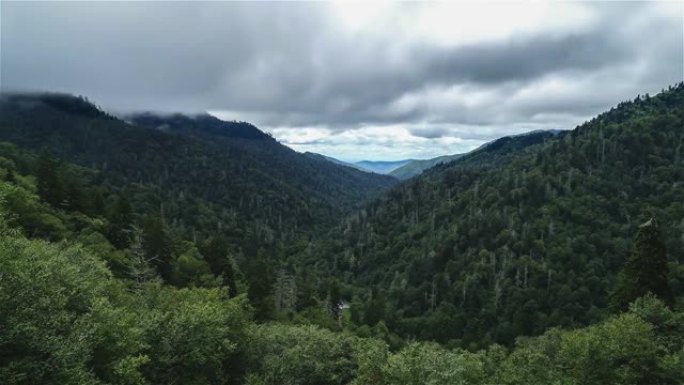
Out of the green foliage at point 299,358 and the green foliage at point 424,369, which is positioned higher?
the green foliage at point 424,369

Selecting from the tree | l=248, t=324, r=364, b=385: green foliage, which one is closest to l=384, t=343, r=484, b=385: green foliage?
l=248, t=324, r=364, b=385: green foliage

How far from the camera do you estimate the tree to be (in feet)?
159

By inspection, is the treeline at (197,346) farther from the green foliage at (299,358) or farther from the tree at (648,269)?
the tree at (648,269)

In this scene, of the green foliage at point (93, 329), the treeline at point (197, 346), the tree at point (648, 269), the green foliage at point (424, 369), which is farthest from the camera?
the tree at point (648, 269)

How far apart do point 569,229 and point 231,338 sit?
633 feet

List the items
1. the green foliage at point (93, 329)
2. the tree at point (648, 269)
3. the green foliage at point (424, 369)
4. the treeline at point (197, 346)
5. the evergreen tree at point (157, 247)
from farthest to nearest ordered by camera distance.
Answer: the evergreen tree at point (157, 247) → the tree at point (648, 269) → the green foliage at point (424, 369) → the treeline at point (197, 346) → the green foliage at point (93, 329)

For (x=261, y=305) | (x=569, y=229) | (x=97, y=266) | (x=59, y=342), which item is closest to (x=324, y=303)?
(x=261, y=305)

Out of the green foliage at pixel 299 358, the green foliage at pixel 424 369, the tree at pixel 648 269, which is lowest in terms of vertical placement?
the green foliage at pixel 299 358

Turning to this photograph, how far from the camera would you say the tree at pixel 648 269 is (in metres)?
48.6

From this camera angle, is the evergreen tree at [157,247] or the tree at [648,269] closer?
the tree at [648,269]

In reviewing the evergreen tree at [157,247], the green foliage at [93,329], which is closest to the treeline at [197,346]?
the green foliage at [93,329]

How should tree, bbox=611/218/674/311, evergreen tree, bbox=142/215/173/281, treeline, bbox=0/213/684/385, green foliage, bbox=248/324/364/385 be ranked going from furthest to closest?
1. evergreen tree, bbox=142/215/173/281
2. tree, bbox=611/218/674/311
3. green foliage, bbox=248/324/364/385
4. treeline, bbox=0/213/684/385

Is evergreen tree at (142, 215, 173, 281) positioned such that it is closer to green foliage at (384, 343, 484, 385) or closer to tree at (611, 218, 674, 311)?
green foliage at (384, 343, 484, 385)

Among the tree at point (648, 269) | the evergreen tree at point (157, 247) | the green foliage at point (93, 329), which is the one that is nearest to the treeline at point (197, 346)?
the green foliage at point (93, 329)
